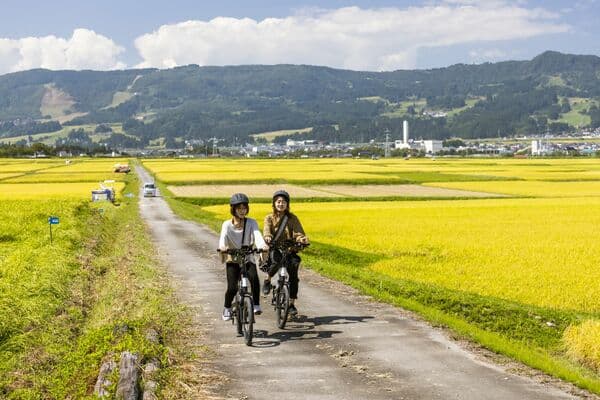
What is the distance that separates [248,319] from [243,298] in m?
0.40

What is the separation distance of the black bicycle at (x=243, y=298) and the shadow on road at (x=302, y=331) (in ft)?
1.08

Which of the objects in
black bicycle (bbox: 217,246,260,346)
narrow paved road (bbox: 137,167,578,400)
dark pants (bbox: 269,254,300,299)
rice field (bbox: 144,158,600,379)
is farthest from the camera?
rice field (bbox: 144,158,600,379)

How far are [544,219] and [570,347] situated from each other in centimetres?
2842

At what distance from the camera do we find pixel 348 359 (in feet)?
36.3

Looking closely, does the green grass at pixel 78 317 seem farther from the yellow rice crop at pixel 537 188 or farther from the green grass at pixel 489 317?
the yellow rice crop at pixel 537 188

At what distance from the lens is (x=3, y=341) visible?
1380 cm

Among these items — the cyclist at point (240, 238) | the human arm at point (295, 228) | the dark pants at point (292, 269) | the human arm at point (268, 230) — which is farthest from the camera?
the dark pants at point (292, 269)

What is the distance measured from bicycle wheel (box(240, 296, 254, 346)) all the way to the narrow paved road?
0.21m

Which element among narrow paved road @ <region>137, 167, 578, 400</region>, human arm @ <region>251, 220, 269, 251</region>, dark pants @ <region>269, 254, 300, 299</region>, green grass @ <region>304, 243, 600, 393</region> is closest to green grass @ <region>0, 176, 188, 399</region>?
narrow paved road @ <region>137, 167, 578, 400</region>

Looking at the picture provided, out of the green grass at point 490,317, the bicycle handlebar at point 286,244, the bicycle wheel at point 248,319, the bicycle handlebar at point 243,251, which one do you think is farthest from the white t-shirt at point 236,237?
the green grass at point 490,317

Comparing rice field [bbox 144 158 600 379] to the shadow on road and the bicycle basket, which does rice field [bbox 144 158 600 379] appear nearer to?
the shadow on road

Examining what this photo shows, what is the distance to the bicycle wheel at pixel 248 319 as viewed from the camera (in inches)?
469

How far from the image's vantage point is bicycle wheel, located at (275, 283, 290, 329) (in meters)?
13.0

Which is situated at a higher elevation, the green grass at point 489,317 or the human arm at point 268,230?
the human arm at point 268,230
